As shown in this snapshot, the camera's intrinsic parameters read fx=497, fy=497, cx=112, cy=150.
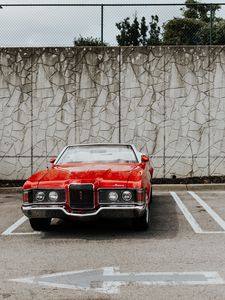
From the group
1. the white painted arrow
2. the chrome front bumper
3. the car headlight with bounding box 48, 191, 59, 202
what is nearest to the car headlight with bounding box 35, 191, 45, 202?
the car headlight with bounding box 48, 191, 59, 202

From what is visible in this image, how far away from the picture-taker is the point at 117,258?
5.95m

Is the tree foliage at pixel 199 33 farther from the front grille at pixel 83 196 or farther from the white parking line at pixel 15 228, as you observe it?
the front grille at pixel 83 196

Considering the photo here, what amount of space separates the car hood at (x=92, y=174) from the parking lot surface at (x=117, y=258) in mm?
824

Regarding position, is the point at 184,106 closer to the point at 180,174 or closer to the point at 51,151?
the point at 180,174

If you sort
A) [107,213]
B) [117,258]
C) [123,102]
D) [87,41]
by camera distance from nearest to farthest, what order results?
[117,258] < [107,213] < [123,102] < [87,41]

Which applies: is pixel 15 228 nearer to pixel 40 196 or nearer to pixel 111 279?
pixel 40 196

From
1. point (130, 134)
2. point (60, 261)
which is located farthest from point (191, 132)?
point (60, 261)

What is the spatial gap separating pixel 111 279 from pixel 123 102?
9125 millimetres

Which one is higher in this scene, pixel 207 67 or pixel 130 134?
pixel 207 67

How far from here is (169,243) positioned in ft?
22.0

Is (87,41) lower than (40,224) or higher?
higher

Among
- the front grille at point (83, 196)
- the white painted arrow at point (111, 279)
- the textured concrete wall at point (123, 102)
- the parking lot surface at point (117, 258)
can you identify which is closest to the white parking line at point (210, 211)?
the parking lot surface at point (117, 258)

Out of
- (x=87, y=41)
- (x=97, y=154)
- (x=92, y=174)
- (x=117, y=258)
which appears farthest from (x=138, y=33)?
(x=117, y=258)

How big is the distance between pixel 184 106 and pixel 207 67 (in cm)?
127
